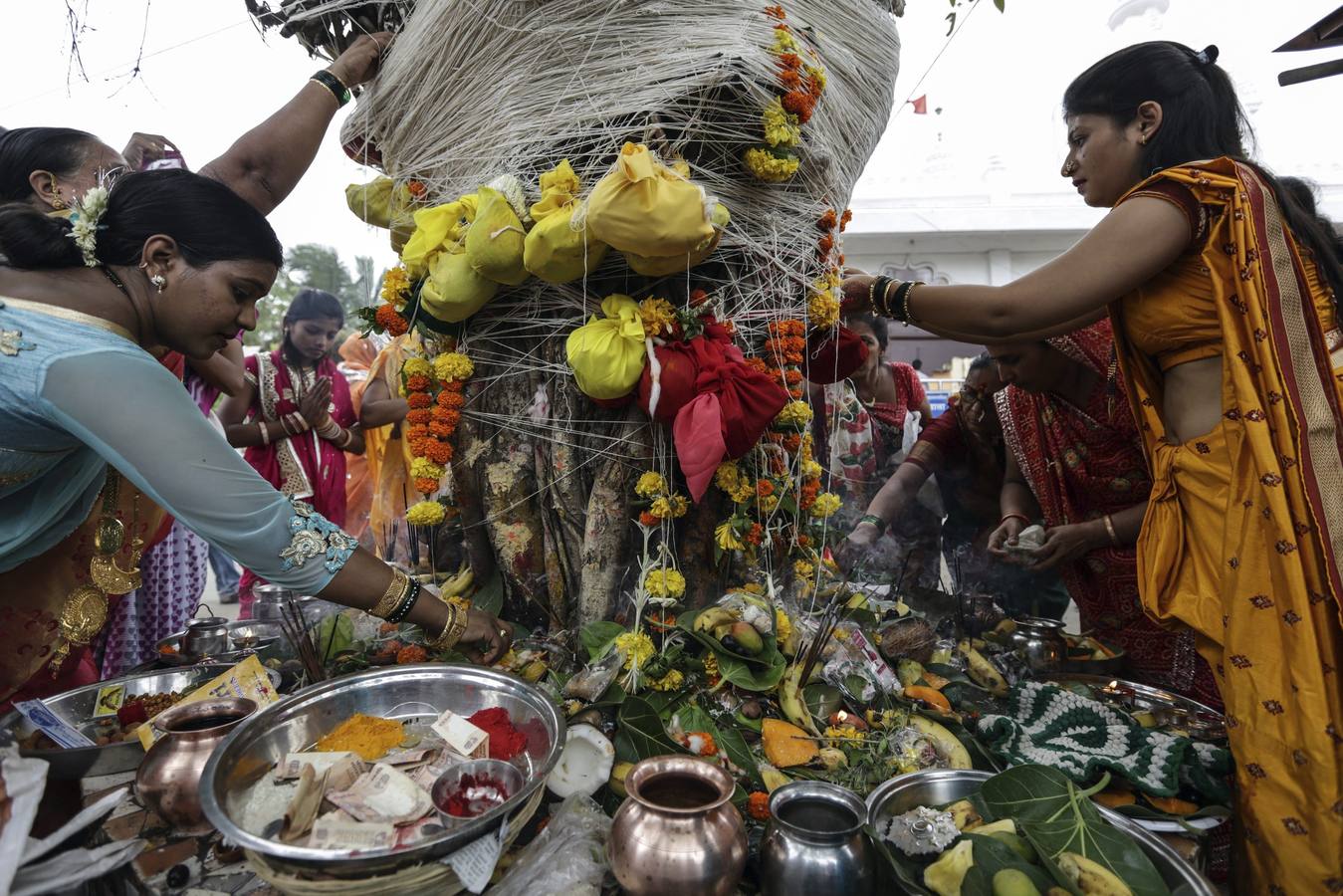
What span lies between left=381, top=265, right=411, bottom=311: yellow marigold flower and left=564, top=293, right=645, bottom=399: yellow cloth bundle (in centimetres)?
74

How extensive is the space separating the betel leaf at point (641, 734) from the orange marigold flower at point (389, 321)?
1343 mm

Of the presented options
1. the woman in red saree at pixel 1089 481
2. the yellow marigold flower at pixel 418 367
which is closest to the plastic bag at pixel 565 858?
the yellow marigold flower at pixel 418 367

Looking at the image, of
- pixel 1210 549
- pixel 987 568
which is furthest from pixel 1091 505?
pixel 1210 549

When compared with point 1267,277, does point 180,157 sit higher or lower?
higher

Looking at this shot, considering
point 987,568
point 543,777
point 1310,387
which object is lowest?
point 987,568

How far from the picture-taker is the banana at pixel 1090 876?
1259mm

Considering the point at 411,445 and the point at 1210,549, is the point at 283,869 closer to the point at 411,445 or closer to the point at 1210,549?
the point at 411,445

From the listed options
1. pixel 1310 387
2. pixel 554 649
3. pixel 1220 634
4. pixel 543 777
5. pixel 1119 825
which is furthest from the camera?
pixel 554 649

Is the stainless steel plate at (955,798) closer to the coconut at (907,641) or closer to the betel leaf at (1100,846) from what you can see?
the betel leaf at (1100,846)

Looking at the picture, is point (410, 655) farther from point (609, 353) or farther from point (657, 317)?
point (657, 317)

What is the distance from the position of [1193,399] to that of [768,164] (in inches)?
51.6

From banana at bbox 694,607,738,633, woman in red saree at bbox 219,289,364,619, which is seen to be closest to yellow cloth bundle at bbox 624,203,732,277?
banana at bbox 694,607,738,633

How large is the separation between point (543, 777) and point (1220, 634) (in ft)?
5.47

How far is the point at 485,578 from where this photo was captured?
8.34ft
